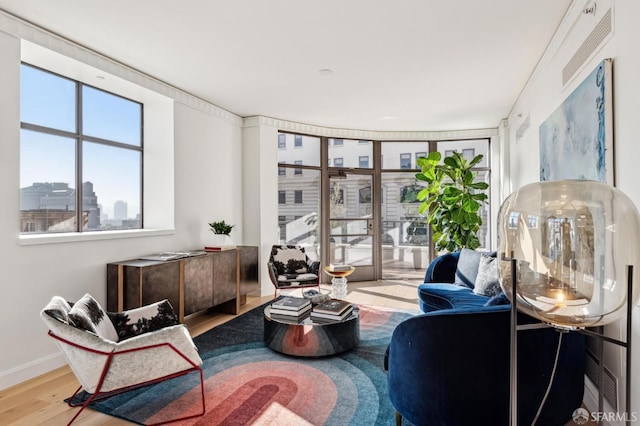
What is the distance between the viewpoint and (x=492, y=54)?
341 cm

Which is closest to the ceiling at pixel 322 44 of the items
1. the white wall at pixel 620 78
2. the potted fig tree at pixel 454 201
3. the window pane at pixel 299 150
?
the white wall at pixel 620 78

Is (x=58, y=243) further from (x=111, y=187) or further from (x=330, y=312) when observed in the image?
(x=330, y=312)

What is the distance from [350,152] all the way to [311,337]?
4146 mm

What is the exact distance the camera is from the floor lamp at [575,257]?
4.16 ft

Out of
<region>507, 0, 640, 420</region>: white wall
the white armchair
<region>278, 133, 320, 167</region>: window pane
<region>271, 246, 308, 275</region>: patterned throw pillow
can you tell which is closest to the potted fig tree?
<region>278, 133, 320, 167</region>: window pane

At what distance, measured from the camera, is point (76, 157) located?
362 cm

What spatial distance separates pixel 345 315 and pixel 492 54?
9.36 feet

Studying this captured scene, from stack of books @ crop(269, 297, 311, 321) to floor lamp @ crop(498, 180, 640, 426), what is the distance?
80.7 inches

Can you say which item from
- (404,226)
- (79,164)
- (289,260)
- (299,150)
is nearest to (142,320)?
(79,164)

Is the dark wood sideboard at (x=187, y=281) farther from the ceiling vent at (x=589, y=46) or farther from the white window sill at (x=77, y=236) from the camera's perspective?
the ceiling vent at (x=589, y=46)

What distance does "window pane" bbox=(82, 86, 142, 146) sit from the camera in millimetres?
3770

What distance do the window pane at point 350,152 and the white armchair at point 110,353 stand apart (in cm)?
470

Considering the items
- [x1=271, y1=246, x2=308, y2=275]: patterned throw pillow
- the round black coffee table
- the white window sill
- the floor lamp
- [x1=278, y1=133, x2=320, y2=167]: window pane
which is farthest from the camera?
[x1=278, y1=133, x2=320, y2=167]: window pane

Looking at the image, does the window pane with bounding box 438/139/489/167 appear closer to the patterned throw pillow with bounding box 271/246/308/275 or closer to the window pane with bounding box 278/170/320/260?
the window pane with bounding box 278/170/320/260
